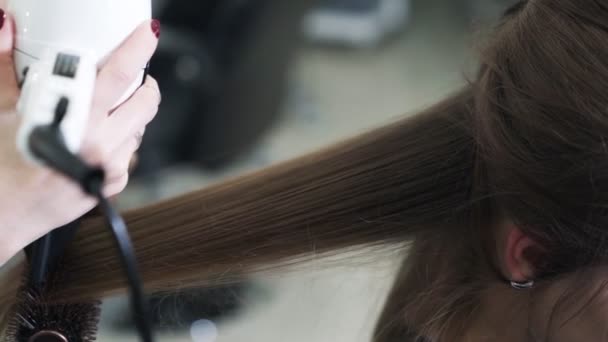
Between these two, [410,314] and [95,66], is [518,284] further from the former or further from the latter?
[95,66]

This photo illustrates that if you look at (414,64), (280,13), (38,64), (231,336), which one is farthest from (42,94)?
(414,64)

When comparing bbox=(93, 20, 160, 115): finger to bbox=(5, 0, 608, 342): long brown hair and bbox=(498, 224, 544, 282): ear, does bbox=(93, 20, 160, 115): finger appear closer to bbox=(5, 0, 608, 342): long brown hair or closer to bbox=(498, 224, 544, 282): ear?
bbox=(5, 0, 608, 342): long brown hair

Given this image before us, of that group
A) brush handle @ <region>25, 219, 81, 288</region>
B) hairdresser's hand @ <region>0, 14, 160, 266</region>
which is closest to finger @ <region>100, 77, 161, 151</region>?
hairdresser's hand @ <region>0, 14, 160, 266</region>

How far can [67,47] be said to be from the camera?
0.53m

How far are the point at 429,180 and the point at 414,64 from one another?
92.6 inches

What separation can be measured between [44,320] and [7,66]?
8.3 inches

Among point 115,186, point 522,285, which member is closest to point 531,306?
point 522,285

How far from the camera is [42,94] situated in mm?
478

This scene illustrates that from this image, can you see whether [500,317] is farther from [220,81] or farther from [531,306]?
[220,81]

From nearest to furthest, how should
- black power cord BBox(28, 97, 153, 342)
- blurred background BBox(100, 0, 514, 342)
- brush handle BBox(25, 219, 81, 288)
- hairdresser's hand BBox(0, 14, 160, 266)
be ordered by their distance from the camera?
black power cord BBox(28, 97, 153, 342)
hairdresser's hand BBox(0, 14, 160, 266)
brush handle BBox(25, 219, 81, 288)
blurred background BBox(100, 0, 514, 342)

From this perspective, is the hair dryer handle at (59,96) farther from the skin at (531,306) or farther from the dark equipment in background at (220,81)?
the dark equipment in background at (220,81)

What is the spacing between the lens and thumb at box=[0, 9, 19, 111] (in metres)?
0.55

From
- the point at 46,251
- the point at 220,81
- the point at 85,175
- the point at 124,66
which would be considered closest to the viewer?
the point at 85,175

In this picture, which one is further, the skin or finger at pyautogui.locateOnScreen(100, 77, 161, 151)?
the skin
